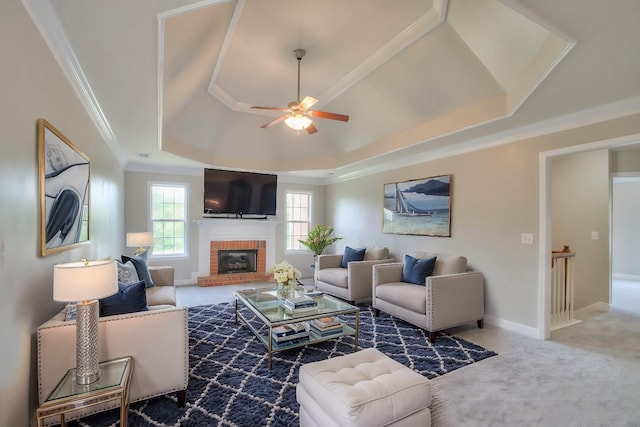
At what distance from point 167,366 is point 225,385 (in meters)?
0.55

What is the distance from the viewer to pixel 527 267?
3623mm

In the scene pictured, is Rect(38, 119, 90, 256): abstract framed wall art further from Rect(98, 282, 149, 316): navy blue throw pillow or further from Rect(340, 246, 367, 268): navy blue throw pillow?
Rect(340, 246, 367, 268): navy blue throw pillow

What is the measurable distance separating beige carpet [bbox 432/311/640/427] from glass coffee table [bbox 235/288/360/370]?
1.00m

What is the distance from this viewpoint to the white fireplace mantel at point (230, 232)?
634cm

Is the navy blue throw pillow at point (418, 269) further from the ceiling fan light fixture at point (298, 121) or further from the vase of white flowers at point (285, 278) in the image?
the ceiling fan light fixture at point (298, 121)

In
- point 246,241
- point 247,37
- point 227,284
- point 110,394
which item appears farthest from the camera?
point 246,241

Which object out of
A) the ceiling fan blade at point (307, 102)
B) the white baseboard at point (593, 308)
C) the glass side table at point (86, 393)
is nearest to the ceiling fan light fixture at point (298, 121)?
the ceiling fan blade at point (307, 102)

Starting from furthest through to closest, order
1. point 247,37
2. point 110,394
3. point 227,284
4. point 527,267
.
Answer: point 227,284 → point 527,267 → point 247,37 → point 110,394

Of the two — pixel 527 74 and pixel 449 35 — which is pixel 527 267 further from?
pixel 449 35

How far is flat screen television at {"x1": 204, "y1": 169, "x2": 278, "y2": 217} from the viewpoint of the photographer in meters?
6.26

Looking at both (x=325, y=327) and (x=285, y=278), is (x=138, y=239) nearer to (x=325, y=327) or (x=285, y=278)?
(x=285, y=278)

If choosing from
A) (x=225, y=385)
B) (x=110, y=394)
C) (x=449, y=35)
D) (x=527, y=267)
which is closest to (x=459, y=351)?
(x=527, y=267)

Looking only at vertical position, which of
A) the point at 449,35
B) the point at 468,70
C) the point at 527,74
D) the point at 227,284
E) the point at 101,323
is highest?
the point at 449,35

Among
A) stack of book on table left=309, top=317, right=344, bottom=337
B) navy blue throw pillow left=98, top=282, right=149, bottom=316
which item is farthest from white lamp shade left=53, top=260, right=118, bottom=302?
stack of book on table left=309, top=317, right=344, bottom=337
